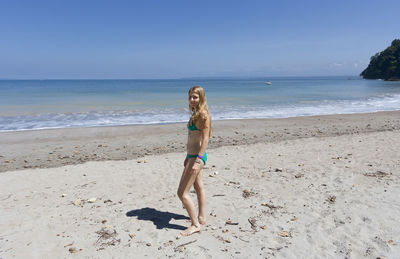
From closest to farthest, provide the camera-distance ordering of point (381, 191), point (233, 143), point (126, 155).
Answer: point (381, 191) < point (126, 155) < point (233, 143)

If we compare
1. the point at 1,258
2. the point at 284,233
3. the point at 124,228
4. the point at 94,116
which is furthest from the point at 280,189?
the point at 94,116

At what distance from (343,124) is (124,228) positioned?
1247 cm

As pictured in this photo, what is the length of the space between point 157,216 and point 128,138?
22.2ft

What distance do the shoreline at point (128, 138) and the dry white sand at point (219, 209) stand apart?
1100mm

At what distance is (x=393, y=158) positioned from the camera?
7.30m

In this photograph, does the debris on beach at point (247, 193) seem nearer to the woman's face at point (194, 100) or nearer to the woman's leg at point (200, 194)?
the woman's leg at point (200, 194)

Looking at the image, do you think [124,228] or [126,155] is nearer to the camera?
[124,228]

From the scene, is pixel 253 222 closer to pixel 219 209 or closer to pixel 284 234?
pixel 284 234

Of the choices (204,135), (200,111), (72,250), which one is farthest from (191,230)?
(200,111)

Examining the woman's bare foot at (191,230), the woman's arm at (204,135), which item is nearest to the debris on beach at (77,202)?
the woman's bare foot at (191,230)

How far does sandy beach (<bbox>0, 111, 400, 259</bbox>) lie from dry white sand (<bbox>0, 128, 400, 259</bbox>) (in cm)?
2

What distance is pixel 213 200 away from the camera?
204 inches

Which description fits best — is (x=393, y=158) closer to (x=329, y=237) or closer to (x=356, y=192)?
(x=356, y=192)

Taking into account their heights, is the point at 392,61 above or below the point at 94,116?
above
